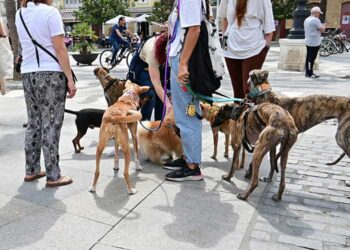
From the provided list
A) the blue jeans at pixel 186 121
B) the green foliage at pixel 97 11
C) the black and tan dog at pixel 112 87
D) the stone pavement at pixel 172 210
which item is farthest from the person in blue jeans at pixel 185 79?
the green foliage at pixel 97 11

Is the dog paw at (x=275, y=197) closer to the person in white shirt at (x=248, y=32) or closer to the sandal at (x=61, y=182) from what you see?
the person in white shirt at (x=248, y=32)

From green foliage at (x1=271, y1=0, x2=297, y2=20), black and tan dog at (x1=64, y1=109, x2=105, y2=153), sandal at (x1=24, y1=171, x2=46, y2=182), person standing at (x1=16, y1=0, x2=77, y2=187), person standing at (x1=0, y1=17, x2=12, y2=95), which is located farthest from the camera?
green foliage at (x1=271, y1=0, x2=297, y2=20)

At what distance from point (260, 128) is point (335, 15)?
46799 millimetres

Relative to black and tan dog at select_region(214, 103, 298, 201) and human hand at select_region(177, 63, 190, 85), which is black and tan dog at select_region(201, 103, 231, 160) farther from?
human hand at select_region(177, 63, 190, 85)

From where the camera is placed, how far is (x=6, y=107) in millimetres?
8438

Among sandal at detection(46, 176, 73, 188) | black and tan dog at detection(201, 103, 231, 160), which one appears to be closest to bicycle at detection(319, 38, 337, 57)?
black and tan dog at detection(201, 103, 231, 160)

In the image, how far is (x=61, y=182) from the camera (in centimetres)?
409

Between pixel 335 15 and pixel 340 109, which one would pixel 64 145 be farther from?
pixel 335 15

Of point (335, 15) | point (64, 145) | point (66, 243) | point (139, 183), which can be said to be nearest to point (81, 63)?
point (64, 145)

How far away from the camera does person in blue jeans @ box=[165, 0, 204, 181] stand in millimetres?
3631

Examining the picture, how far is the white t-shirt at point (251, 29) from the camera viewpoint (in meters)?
4.65

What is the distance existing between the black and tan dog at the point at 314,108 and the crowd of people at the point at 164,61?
0.64 m

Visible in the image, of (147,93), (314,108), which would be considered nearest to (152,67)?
(147,93)

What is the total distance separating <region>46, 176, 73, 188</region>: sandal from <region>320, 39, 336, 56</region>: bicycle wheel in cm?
2020
